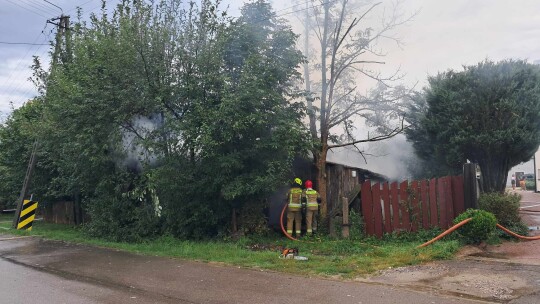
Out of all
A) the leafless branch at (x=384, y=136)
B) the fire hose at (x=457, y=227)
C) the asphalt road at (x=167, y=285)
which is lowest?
the asphalt road at (x=167, y=285)

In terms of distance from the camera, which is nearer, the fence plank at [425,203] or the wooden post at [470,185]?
the wooden post at [470,185]

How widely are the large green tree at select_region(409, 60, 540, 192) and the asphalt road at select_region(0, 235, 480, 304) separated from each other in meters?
5.71

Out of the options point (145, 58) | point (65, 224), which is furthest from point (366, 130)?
point (65, 224)

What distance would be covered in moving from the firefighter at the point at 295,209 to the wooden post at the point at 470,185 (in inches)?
139

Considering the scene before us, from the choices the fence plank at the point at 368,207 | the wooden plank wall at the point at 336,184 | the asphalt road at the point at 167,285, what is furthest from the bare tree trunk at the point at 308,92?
the asphalt road at the point at 167,285

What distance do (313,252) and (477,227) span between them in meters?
2.97

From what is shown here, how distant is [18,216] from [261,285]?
13.5 meters

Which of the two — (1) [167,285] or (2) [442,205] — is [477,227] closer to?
(2) [442,205]

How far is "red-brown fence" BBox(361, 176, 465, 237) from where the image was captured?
9.37 m

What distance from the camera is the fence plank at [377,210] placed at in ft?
31.8

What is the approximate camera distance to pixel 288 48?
10797mm

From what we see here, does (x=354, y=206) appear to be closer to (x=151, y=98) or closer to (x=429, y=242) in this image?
(x=429, y=242)

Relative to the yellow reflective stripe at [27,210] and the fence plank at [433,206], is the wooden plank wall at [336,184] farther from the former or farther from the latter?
the yellow reflective stripe at [27,210]

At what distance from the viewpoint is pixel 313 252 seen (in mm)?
8859
